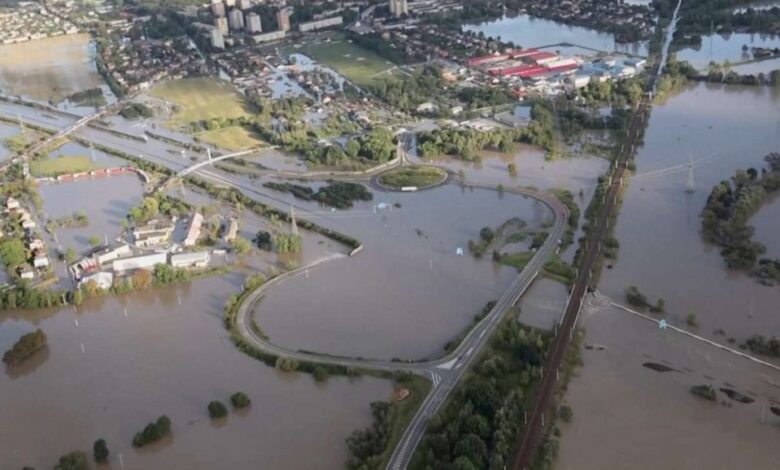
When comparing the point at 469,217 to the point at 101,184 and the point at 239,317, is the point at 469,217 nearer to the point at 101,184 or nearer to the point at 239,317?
the point at 239,317

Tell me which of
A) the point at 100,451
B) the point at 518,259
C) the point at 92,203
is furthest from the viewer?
the point at 92,203

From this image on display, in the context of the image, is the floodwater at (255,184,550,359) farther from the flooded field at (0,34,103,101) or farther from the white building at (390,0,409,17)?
the white building at (390,0,409,17)

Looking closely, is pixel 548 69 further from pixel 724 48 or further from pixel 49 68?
pixel 49 68

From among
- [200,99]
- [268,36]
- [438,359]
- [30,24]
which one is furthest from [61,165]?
[30,24]

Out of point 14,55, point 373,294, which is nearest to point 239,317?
point 373,294

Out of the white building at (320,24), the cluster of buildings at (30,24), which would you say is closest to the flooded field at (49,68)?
the cluster of buildings at (30,24)
